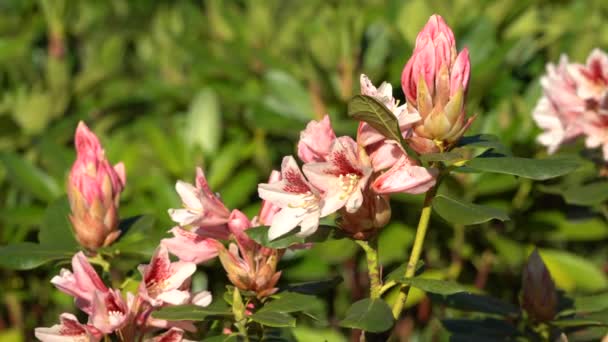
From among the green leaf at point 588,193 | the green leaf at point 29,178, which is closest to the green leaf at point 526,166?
the green leaf at point 588,193

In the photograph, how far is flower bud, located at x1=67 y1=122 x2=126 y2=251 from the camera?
148 cm

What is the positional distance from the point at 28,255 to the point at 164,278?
0.80 feet

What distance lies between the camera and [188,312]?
1.22 metres

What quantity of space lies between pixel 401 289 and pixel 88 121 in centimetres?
227

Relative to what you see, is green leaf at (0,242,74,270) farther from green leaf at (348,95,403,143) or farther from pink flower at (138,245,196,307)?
green leaf at (348,95,403,143)

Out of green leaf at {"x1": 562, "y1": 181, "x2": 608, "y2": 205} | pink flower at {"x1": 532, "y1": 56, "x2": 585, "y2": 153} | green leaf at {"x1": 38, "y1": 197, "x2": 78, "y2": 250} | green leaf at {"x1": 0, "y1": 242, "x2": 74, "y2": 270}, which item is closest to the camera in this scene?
green leaf at {"x1": 0, "y1": 242, "x2": 74, "y2": 270}

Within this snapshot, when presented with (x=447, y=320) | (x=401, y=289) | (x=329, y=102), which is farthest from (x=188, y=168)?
(x=401, y=289)

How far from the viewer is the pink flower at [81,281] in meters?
1.27

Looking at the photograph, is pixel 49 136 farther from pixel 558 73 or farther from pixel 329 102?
pixel 558 73

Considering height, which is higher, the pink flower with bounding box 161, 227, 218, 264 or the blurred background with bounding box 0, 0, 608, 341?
the blurred background with bounding box 0, 0, 608, 341

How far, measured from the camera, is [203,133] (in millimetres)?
2938

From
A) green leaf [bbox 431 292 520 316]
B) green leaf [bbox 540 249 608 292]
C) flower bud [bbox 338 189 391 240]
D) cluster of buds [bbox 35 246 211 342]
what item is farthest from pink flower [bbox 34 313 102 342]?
green leaf [bbox 540 249 608 292]

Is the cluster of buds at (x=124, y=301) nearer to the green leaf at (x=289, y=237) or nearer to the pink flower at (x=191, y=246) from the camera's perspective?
the pink flower at (x=191, y=246)

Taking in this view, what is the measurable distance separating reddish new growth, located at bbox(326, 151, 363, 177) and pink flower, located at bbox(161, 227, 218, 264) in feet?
0.78
